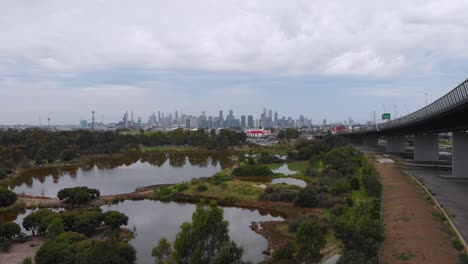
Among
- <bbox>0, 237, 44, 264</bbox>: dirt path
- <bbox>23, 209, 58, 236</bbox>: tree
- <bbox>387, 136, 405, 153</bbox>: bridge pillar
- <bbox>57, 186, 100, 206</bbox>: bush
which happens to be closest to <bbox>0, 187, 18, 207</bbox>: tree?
<bbox>57, 186, 100, 206</bbox>: bush

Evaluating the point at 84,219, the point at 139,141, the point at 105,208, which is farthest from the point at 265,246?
the point at 139,141

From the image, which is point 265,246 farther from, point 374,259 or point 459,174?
point 459,174

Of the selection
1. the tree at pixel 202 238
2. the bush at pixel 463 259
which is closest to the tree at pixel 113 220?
the tree at pixel 202 238

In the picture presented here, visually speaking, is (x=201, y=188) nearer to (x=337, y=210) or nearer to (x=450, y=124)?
(x=337, y=210)

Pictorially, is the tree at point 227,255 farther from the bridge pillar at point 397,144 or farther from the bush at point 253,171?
the bridge pillar at point 397,144

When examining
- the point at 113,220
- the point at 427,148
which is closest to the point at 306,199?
the point at 113,220
